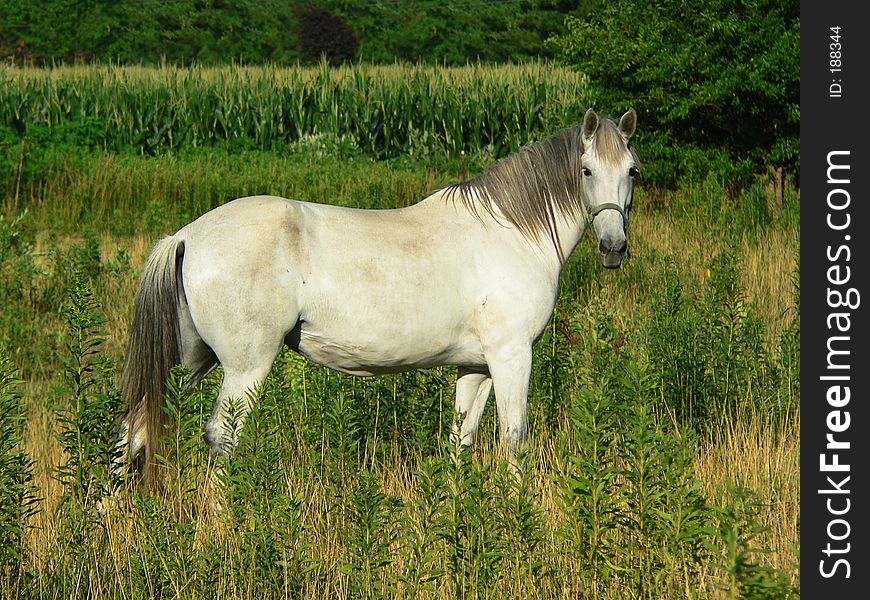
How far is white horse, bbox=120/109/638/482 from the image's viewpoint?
4.53 metres

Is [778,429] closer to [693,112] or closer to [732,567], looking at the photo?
[732,567]

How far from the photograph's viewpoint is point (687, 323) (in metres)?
6.22

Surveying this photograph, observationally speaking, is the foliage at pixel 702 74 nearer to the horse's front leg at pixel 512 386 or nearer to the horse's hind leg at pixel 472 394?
the horse's hind leg at pixel 472 394

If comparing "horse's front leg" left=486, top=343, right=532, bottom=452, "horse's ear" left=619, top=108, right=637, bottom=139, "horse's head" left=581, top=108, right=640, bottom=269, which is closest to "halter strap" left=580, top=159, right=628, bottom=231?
"horse's head" left=581, top=108, right=640, bottom=269

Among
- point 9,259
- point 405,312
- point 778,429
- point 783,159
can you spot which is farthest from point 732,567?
point 783,159

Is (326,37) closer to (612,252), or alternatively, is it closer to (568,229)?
(568,229)

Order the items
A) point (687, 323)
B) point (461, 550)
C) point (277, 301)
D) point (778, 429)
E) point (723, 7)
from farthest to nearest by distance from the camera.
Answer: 1. point (723, 7)
2. point (687, 323)
3. point (778, 429)
4. point (277, 301)
5. point (461, 550)

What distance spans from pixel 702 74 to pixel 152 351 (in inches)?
373

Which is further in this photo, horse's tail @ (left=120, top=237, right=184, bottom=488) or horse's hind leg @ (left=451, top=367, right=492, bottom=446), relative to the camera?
horse's hind leg @ (left=451, top=367, right=492, bottom=446)

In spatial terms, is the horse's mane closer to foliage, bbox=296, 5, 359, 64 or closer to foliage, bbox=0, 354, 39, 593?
foliage, bbox=0, 354, 39, 593

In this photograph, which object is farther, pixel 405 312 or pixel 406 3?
pixel 406 3

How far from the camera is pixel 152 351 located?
15.3ft

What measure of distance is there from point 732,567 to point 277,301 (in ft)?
8.29

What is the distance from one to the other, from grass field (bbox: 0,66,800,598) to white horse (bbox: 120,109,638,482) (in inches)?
10.0
